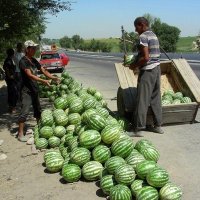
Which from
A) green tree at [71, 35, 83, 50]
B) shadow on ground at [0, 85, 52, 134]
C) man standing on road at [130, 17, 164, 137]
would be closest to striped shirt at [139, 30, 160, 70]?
man standing on road at [130, 17, 164, 137]

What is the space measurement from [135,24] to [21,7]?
6.03 metres

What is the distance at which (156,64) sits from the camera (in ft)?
26.3

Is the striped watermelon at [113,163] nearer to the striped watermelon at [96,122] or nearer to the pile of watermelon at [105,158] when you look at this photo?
the pile of watermelon at [105,158]

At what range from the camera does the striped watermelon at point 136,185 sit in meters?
5.13

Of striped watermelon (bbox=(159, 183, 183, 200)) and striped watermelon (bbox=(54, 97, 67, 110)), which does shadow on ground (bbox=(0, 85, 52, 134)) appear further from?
striped watermelon (bbox=(159, 183, 183, 200))

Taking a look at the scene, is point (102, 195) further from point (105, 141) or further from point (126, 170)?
point (105, 141)

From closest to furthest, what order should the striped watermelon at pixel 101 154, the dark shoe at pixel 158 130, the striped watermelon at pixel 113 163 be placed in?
the striped watermelon at pixel 113 163 → the striped watermelon at pixel 101 154 → the dark shoe at pixel 158 130

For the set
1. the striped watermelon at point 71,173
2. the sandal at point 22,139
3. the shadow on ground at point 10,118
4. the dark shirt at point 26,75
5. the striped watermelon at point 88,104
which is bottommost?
the shadow on ground at point 10,118

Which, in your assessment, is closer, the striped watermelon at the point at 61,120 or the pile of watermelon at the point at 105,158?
the pile of watermelon at the point at 105,158

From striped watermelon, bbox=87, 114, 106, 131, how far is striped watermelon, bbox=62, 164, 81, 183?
843mm

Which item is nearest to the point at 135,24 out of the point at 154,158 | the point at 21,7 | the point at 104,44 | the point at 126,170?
the point at 154,158

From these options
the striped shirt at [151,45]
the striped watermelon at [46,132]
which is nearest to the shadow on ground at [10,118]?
the striped watermelon at [46,132]

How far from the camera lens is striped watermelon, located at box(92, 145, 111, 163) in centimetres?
598

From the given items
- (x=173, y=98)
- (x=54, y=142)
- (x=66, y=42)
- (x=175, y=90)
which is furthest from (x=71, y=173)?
(x=66, y=42)
